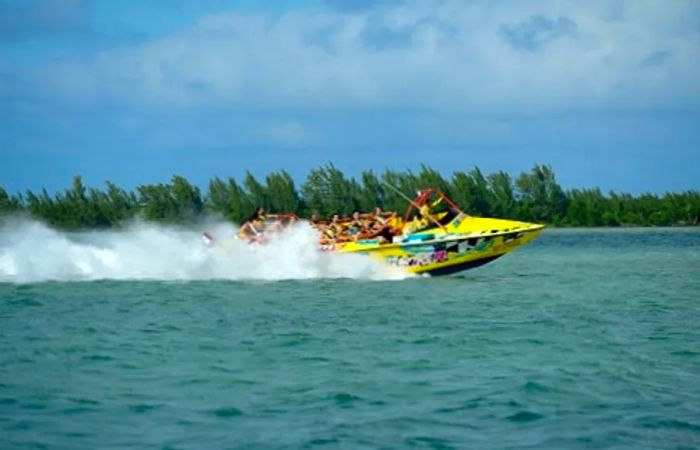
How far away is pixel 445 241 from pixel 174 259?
8993 millimetres

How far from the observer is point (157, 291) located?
2892 centimetres

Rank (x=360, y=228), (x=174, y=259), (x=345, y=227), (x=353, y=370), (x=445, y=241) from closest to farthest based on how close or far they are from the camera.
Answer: (x=353, y=370) → (x=445, y=241) → (x=360, y=228) → (x=345, y=227) → (x=174, y=259)

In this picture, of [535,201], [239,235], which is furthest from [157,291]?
[535,201]

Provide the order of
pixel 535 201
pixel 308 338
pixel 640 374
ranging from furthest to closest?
1. pixel 535 201
2. pixel 308 338
3. pixel 640 374

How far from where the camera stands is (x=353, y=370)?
14.7 m

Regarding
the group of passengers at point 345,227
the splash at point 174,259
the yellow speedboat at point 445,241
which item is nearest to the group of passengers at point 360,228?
the group of passengers at point 345,227

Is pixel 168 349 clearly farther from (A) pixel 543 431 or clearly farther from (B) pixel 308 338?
(A) pixel 543 431

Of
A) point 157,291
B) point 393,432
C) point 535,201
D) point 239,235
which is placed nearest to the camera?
point 393,432

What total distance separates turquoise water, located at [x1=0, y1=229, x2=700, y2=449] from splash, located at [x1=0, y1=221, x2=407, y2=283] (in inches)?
143

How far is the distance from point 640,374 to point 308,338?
571cm

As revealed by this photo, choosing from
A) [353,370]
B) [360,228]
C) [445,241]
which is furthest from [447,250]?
[353,370]

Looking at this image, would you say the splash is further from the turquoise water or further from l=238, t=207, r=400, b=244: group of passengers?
the turquoise water

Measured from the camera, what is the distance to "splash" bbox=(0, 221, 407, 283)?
30703 mm

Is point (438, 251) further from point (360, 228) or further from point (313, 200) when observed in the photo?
point (313, 200)
